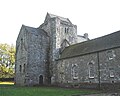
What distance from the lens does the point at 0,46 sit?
205 feet

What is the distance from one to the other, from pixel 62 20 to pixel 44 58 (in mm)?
10103

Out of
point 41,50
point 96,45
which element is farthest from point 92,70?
point 41,50

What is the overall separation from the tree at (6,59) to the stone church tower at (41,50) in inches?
822

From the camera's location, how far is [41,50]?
4062 centimetres

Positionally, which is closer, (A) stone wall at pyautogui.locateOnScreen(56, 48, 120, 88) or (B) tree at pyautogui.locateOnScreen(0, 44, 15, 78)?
(A) stone wall at pyautogui.locateOnScreen(56, 48, 120, 88)

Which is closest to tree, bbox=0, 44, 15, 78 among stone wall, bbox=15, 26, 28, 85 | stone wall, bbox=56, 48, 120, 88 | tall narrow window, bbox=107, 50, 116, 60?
stone wall, bbox=15, 26, 28, 85

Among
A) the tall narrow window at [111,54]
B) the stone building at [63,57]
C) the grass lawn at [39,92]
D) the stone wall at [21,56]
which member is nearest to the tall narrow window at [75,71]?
the stone building at [63,57]

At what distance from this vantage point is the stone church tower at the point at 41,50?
38747 millimetres

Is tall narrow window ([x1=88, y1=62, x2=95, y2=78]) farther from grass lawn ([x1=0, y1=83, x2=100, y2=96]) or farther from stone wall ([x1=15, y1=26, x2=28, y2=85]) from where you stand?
stone wall ([x1=15, y1=26, x2=28, y2=85])

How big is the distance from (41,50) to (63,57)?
→ 5.94 m

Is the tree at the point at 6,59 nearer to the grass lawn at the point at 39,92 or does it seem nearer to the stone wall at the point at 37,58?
the stone wall at the point at 37,58

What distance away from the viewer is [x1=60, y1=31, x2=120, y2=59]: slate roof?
28.0 meters

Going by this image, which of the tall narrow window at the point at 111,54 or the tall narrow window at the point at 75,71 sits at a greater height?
the tall narrow window at the point at 111,54

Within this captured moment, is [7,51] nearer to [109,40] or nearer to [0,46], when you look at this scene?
[0,46]
